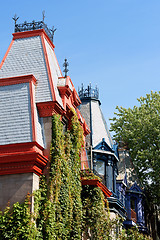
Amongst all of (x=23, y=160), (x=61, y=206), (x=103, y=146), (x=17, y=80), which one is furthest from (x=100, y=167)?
(x=23, y=160)

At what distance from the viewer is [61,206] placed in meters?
15.9

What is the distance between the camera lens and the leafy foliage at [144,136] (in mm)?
37009

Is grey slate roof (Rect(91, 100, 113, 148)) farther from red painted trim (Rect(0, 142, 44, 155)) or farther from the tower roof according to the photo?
red painted trim (Rect(0, 142, 44, 155))

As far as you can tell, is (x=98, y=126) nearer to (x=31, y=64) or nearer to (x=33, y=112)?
(x=31, y=64)

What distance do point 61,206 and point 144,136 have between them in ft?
77.0

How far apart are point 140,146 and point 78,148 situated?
20203 mm

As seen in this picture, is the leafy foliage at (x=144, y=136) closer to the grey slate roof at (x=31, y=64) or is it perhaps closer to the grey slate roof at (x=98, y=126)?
the grey slate roof at (x=98, y=126)

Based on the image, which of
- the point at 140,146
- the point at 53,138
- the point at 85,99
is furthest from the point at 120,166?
the point at 53,138

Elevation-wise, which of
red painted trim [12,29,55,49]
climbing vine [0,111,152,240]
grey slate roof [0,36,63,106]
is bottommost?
climbing vine [0,111,152,240]

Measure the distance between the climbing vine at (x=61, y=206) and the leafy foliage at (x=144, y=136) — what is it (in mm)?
17296

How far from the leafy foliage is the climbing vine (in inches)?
681

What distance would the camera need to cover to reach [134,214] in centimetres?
3600

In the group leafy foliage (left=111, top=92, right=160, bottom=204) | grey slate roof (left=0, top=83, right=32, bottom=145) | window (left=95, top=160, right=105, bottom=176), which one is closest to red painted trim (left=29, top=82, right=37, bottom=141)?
grey slate roof (left=0, top=83, right=32, bottom=145)

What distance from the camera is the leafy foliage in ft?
121
